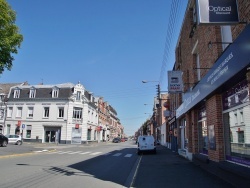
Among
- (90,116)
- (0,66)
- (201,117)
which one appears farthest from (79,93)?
(201,117)

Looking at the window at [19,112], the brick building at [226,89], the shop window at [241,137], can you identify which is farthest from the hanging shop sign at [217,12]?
the window at [19,112]

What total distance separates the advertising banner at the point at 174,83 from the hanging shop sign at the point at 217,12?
9748 millimetres

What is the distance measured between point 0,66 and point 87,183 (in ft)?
36.5

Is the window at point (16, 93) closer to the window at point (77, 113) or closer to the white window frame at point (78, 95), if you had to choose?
the white window frame at point (78, 95)

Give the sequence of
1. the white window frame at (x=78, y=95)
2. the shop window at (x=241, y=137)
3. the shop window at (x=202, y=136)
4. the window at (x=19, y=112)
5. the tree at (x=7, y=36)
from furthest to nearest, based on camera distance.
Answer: the window at (x=19, y=112), the white window frame at (x=78, y=95), the tree at (x=7, y=36), the shop window at (x=202, y=136), the shop window at (x=241, y=137)

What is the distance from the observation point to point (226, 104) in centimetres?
982

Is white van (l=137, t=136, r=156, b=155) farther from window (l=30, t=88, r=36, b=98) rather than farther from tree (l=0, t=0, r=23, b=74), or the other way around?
window (l=30, t=88, r=36, b=98)

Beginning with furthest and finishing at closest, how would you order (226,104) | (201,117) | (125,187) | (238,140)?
(201,117), (226,104), (238,140), (125,187)

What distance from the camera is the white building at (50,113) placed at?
4801 centimetres

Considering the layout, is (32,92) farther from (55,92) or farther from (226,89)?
(226,89)

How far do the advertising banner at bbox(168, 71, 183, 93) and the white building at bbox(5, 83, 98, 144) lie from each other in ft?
111

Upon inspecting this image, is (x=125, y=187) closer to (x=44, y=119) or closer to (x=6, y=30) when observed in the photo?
(x=6, y=30)

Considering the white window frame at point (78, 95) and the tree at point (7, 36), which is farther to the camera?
the white window frame at point (78, 95)

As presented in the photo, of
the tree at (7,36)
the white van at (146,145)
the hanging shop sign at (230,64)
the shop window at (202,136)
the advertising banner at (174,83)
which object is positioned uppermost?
the tree at (7,36)
